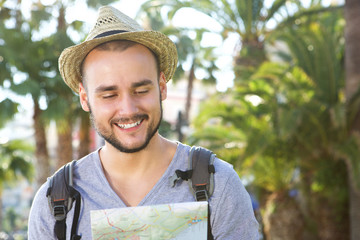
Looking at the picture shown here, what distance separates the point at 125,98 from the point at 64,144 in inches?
383

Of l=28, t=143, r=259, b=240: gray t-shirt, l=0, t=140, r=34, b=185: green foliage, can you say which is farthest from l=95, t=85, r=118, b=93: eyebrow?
A: l=0, t=140, r=34, b=185: green foliage

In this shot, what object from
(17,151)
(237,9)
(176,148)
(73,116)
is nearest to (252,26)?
(237,9)

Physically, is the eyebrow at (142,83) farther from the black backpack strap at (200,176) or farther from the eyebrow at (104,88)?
the black backpack strap at (200,176)

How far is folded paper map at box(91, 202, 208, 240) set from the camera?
163cm

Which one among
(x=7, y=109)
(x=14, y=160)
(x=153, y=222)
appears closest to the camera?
(x=153, y=222)

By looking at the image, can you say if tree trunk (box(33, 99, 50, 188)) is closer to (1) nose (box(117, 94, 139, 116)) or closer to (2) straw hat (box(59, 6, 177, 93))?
(2) straw hat (box(59, 6, 177, 93))

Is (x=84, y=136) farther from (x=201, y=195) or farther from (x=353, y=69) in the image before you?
(x=201, y=195)

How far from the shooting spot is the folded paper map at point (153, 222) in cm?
163

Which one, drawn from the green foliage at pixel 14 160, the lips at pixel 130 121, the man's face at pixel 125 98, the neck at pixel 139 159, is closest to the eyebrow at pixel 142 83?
the man's face at pixel 125 98

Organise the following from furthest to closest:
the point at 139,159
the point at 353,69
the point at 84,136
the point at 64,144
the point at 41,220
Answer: the point at 84,136 → the point at 64,144 → the point at 353,69 → the point at 139,159 → the point at 41,220

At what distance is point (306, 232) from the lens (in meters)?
9.78

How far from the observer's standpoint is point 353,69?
844 centimetres

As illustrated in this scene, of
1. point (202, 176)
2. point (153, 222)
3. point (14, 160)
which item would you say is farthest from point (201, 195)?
point (14, 160)

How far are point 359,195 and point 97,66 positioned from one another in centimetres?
773
